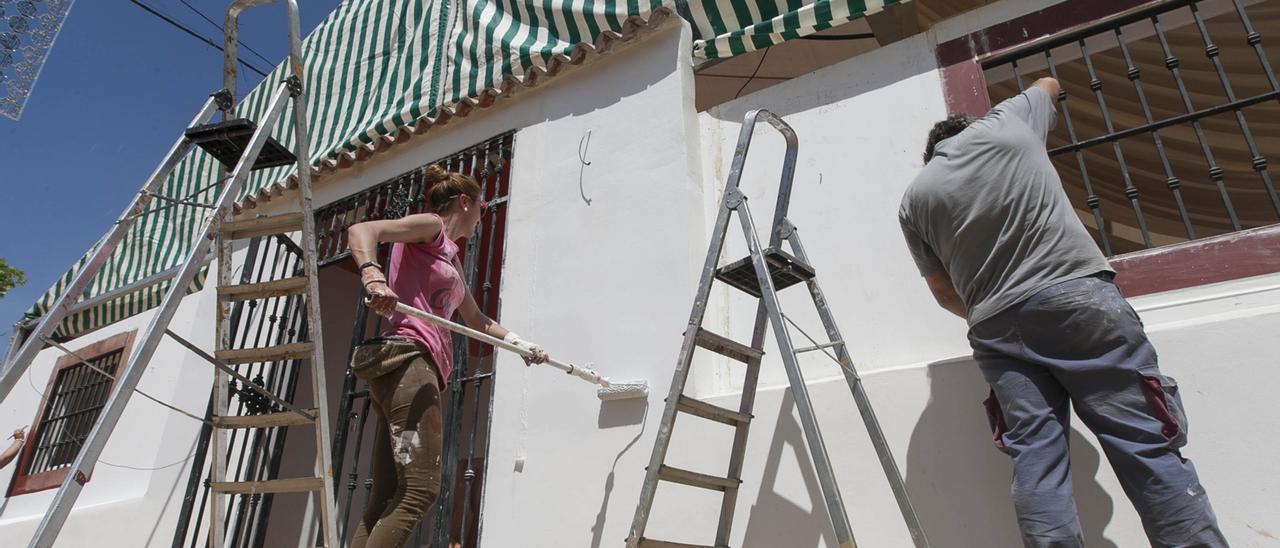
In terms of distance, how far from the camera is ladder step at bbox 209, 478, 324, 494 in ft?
8.35

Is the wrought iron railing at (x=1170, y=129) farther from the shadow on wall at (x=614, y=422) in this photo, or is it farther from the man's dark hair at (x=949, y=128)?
the shadow on wall at (x=614, y=422)

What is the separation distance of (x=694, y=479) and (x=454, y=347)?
7.07 ft

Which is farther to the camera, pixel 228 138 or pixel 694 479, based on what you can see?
pixel 228 138

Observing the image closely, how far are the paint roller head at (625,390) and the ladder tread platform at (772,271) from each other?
73 centimetres

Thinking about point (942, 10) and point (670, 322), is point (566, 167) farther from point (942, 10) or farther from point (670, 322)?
point (942, 10)

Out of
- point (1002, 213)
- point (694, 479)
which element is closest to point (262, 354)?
point (694, 479)

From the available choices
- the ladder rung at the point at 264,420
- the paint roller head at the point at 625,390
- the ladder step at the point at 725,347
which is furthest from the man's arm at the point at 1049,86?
the ladder rung at the point at 264,420

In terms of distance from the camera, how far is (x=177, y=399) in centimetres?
554

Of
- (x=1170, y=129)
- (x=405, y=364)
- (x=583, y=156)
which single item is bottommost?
(x=405, y=364)

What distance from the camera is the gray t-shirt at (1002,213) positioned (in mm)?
2049

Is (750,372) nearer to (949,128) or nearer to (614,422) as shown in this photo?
(614,422)

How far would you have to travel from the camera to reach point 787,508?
2717 mm

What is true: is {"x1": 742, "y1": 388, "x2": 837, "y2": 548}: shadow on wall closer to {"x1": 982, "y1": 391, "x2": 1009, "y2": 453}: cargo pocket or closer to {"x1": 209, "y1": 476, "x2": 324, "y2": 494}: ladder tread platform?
{"x1": 982, "y1": 391, "x2": 1009, "y2": 453}: cargo pocket

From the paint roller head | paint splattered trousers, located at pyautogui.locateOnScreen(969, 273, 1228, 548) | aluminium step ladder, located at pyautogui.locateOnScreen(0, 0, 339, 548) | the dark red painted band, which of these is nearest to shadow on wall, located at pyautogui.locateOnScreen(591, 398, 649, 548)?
the paint roller head
